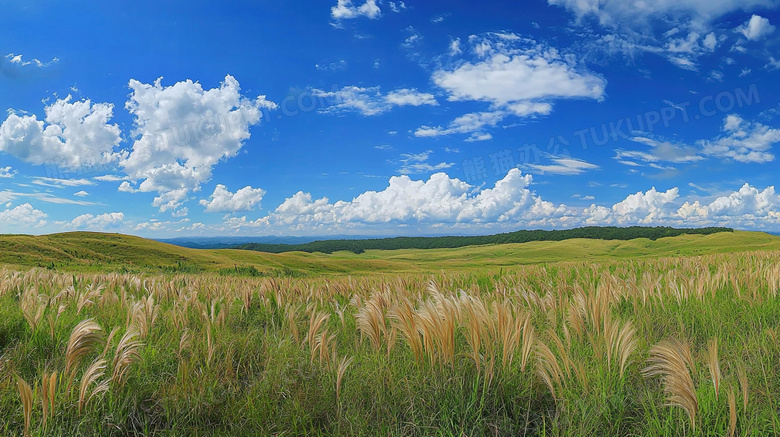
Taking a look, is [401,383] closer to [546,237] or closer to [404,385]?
[404,385]

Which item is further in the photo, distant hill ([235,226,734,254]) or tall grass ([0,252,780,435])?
distant hill ([235,226,734,254])

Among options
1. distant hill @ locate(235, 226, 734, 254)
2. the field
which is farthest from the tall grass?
distant hill @ locate(235, 226, 734, 254)

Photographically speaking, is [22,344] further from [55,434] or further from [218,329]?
[55,434]

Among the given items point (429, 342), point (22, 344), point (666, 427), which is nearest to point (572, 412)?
point (666, 427)

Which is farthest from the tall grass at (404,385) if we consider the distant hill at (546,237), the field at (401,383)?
the distant hill at (546,237)

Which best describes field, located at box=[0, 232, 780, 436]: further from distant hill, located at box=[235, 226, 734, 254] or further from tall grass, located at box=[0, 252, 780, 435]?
distant hill, located at box=[235, 226, 734, 254]

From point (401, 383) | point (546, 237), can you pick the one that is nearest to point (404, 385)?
point (401, 383)

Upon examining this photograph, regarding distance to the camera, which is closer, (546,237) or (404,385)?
(404,385)

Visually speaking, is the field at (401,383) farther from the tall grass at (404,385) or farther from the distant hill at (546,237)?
the distant hill at (546,237)

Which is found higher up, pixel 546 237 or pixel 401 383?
pixel 401 383

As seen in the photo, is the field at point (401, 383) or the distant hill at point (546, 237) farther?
the distant hill at point (546, 237)

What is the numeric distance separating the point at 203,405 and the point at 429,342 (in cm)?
137

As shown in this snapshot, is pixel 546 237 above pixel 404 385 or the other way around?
the other way around

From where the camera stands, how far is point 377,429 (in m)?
2.11
